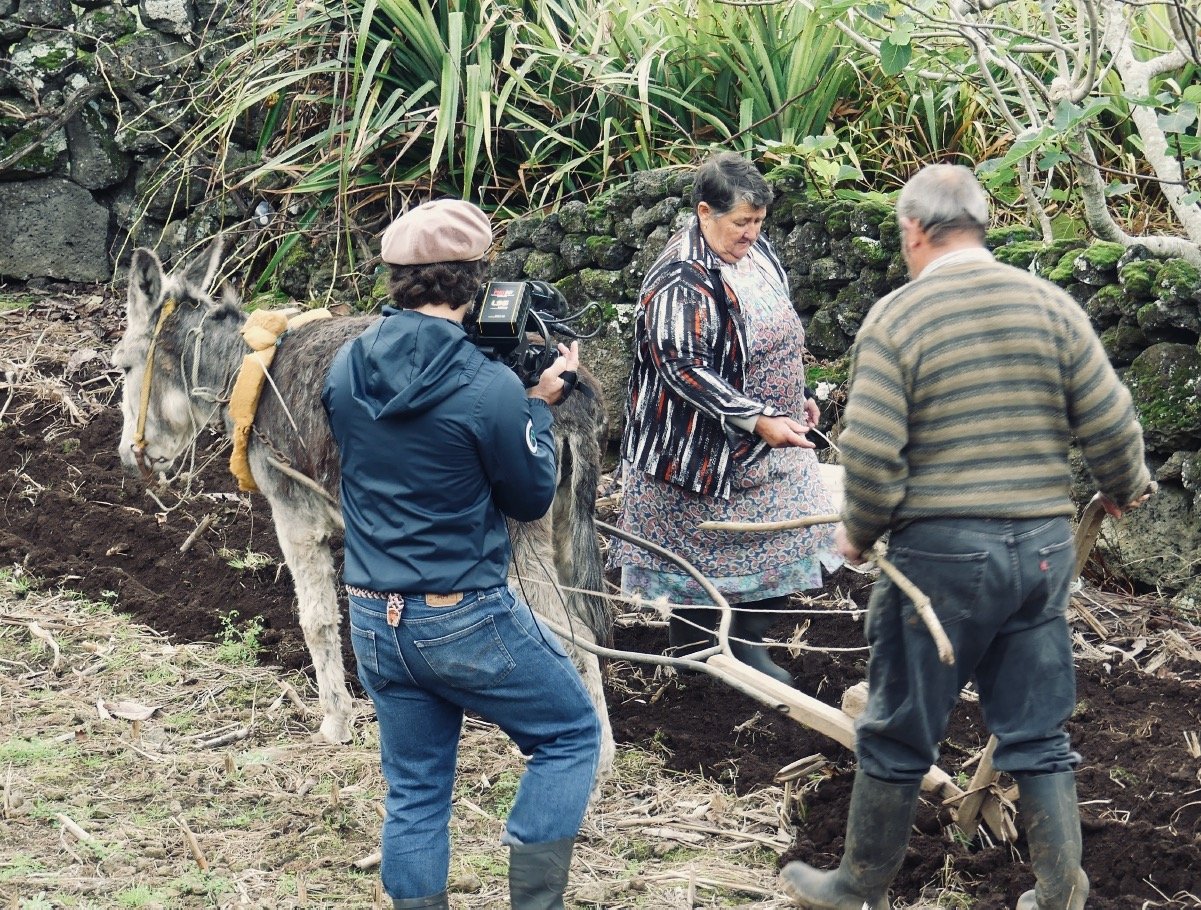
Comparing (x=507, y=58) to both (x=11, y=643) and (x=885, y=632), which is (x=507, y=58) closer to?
(x=11, y=643)

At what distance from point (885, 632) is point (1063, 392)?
745 mm

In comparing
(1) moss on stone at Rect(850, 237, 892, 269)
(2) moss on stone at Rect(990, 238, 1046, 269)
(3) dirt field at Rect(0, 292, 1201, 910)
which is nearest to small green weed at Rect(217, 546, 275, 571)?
(3) dirt field at Rect(0, 292, 1201, 910)

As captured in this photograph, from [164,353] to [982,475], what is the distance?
3741 mm

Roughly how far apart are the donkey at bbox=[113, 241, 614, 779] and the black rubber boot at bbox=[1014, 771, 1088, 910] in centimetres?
154

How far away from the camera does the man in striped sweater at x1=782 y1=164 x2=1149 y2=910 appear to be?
3293 mm

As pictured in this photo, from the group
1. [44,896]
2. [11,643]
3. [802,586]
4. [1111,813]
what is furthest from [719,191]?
[11,643]

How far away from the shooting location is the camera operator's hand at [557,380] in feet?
11.9

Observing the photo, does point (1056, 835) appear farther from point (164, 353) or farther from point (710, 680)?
point (164, 353)

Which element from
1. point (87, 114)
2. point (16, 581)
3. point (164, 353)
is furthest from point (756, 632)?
Result: point (87, 114)

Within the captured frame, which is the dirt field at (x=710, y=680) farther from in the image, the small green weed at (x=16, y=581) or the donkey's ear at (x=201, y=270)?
the donkey's ear at (x=201, y=270)

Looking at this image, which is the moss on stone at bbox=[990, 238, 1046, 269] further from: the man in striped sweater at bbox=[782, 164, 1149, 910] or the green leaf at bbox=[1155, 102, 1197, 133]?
the man in striped sweater at bbox=[782, 164, 1149, 910]

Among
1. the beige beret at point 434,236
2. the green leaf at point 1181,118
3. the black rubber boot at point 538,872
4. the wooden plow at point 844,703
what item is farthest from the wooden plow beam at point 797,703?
the green leaf at point 1181,118

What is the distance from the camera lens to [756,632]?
5.31 meters

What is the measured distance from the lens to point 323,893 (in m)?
4.31
